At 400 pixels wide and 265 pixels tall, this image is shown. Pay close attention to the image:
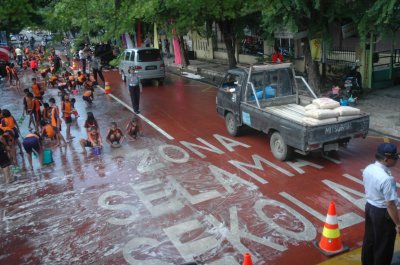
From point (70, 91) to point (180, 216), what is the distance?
14897mm

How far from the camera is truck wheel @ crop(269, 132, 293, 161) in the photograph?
30.3 ft

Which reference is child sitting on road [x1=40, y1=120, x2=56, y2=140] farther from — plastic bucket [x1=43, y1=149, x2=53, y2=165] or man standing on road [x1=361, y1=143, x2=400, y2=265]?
man standing on road [x1=361, y1=143, x2=400, y2=265]

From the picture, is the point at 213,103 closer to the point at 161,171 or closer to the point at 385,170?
the point at 161,171

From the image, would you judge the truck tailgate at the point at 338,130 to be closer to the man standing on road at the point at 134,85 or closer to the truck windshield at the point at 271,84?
the truck windshield at the point at 271,84

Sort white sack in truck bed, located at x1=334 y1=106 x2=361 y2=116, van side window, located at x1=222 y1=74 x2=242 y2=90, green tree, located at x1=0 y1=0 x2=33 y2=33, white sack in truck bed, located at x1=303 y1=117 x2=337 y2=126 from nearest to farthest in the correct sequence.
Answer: green tree, located at x1=0 y1=0 x2=33 y2=33
white sack in truck bed, located at x1=303 y1=117 x2=337 y2=126
white sack in truck bed, located at x1=334 y1=106 x2=361 y2=116
van side window, located at x1=222 y1=74 x2=242 y2=90

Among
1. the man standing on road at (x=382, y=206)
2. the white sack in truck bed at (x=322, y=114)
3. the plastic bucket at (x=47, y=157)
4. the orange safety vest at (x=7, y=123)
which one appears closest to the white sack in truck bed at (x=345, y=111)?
the white sack in truck bed at (x=322, y=114)

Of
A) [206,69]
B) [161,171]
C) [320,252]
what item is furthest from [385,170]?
[206,69]

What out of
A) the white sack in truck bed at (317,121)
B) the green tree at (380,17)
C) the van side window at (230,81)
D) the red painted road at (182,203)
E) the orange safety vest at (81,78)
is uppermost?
the green tree at (380,17)

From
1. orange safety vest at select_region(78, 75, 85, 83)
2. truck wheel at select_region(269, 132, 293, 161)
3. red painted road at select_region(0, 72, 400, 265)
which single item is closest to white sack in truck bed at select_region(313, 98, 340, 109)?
truck wheel at select_region(269, 132, 293, 161)

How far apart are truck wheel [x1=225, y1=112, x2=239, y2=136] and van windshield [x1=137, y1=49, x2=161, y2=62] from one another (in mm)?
10158

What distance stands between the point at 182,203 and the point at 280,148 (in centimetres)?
295

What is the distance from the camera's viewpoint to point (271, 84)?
10.8 meters

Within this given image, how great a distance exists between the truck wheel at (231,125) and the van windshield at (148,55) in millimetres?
10158

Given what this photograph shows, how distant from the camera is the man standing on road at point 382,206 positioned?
14.9 feet
